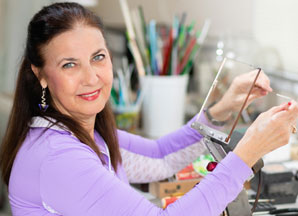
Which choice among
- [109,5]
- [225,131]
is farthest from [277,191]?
[109,5]

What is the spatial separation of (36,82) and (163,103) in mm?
622

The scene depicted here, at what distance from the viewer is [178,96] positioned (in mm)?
1495

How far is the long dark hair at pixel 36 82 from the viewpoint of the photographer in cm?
87

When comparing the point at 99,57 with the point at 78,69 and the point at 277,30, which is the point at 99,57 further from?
the point at 277,30

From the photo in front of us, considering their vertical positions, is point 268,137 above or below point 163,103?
above

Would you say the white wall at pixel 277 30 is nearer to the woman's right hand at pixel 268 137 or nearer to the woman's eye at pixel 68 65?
the woman's right hand at pixel 268 137

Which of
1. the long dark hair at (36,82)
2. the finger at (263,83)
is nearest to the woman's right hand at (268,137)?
the finger at (263,83)

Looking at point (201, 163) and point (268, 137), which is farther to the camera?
point (201, 163)

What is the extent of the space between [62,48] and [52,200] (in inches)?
12.0

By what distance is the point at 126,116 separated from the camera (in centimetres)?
151

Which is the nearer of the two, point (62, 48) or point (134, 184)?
point (62, 48)

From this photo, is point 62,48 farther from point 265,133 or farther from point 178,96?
point 178,96

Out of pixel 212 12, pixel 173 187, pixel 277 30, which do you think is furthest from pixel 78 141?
pixel 212 12

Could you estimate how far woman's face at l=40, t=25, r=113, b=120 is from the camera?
85cm
